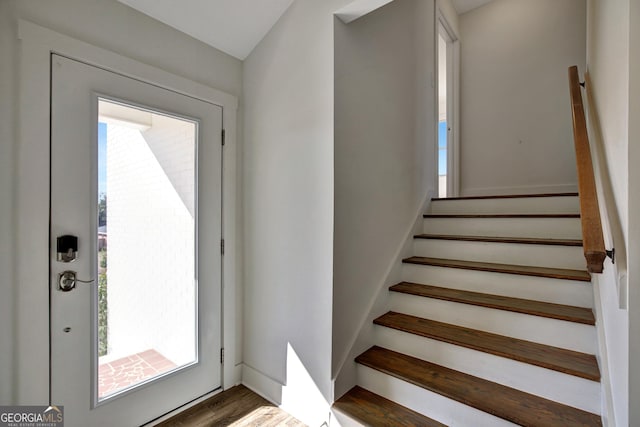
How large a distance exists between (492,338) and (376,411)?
29.8 inches

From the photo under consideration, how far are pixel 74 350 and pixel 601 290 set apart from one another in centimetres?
257

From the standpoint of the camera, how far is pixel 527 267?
1.96 metres

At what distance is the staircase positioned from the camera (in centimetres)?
137

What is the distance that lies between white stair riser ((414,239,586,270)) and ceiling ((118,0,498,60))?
1.73 metres

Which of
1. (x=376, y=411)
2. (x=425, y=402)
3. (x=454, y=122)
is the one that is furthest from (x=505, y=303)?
(x=454, y=122)

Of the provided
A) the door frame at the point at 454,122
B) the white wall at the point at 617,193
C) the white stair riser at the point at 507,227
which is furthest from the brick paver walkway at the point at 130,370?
the door frame at the point at 454,122

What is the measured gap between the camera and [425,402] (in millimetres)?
1532

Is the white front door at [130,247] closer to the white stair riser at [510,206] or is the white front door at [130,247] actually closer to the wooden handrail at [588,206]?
the wooden handrail at [588,206]

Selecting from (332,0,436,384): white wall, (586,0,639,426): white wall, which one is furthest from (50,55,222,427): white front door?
(586,0,639,426): white wall

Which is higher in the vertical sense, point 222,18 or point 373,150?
point 222,18

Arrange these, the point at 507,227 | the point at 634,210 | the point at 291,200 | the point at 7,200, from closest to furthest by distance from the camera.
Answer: the point at 634,210 < the point at 7,200 < the point at 291,200 < the point at 507,227

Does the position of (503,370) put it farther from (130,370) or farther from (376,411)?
(130,370)

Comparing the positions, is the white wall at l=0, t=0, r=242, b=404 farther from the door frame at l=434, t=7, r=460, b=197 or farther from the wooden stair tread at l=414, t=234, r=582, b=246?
the door frame at l=434, t=7, r=460, b=197

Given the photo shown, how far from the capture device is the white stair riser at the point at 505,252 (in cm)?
186
